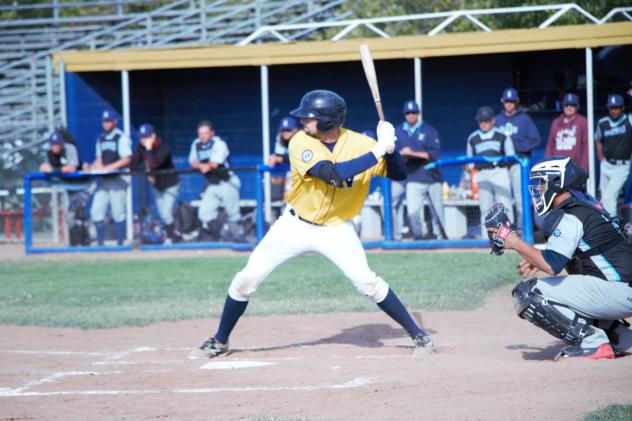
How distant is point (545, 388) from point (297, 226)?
2.23 meters

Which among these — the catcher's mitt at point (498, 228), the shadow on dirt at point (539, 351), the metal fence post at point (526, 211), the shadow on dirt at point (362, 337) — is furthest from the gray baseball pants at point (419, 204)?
the catcher's mitt at point (498, 228)

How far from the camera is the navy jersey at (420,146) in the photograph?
13.5m

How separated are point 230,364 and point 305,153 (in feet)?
5.50

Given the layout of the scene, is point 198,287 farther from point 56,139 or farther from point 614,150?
point 614,150

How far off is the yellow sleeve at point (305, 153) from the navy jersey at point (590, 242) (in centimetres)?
166

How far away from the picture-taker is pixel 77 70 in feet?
53.5

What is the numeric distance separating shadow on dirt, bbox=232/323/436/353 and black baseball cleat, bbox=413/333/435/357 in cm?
55

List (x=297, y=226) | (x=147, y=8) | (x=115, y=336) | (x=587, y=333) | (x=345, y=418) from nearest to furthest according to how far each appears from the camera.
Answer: (x=345, y=418)
(x=587, y=333)
(x=297, y=226)
(x=115, y=336)
(x=147, y=8)

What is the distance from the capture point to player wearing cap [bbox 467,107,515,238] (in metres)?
12.7

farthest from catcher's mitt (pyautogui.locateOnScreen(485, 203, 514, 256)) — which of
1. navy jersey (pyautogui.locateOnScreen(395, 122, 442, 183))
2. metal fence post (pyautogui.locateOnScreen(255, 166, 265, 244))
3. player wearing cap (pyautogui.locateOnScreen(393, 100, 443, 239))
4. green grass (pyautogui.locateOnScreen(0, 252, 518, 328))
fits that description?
metal fence post (pyautogui.locateOnScreen(255, 166, 265, 244))

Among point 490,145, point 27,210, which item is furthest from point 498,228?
point 27,210

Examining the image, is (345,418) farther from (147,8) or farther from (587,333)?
(147,8)

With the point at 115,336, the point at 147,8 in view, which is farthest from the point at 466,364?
the point at 147,8

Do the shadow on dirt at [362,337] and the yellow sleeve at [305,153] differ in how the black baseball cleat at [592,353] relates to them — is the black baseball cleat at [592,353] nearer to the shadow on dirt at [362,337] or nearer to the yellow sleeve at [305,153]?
the shadow on dirt at [362,337]
